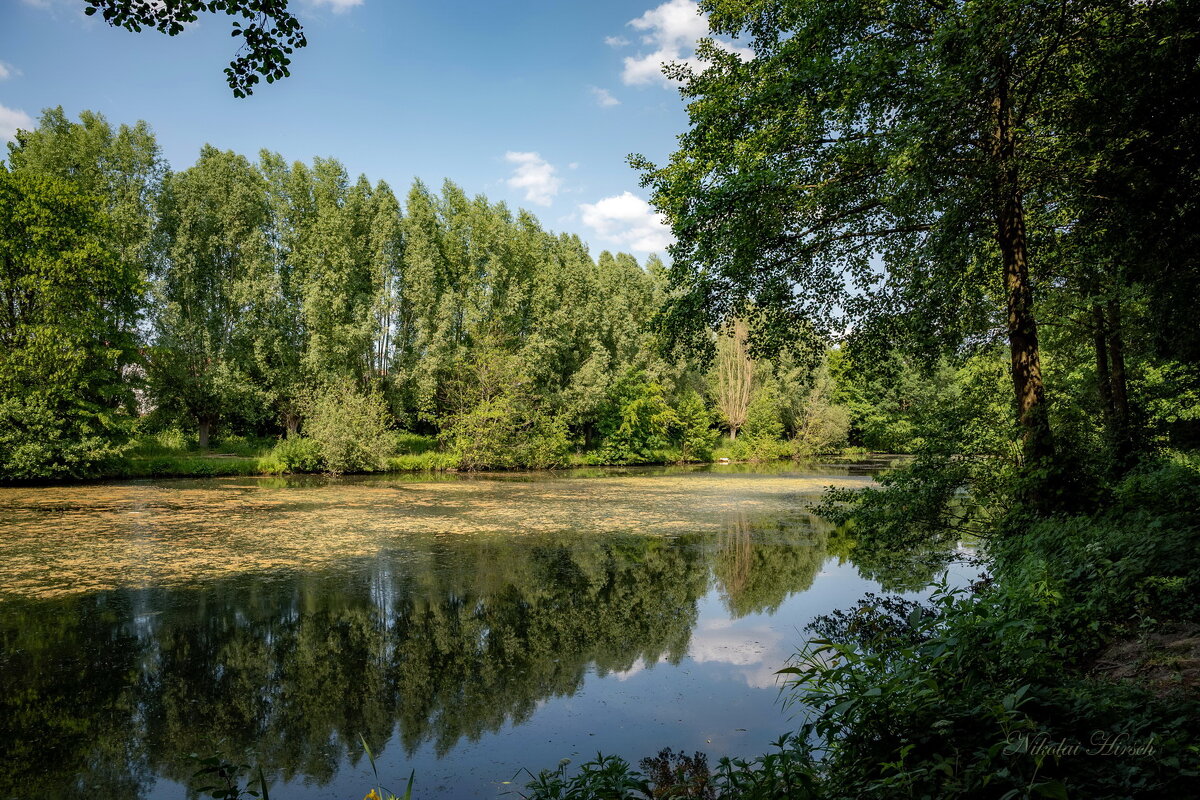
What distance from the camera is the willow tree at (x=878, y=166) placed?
5.16 m

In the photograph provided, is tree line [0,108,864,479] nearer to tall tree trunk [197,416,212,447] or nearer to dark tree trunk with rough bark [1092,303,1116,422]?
tall tree trunk [197,416,212,447]

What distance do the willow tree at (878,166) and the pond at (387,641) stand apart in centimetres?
389

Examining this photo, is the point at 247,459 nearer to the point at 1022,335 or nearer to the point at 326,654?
the point at 326,654

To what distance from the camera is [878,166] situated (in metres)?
6.50

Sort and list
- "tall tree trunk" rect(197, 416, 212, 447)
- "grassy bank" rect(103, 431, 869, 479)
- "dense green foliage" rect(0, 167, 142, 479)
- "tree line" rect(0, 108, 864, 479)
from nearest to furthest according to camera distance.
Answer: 1. "dense green foliage" rect(0, 167, 142, 479)
2. "tree line" rect(0, 108, 864, 479)
3. "grassy bank" rect(103, 431, 869, 479)
4. "tall tree trunk" rect(197, 416, 212, 447)

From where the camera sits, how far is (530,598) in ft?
27.3

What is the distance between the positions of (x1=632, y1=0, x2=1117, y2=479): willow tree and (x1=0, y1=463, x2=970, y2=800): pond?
12.8 feet

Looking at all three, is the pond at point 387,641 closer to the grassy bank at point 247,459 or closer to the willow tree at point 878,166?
the willow tree at point 878,166

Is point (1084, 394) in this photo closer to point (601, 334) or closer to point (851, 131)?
point (851, 131)

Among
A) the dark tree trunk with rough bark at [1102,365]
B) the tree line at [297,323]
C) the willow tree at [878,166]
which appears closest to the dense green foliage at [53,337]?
the tree line at [297,323]

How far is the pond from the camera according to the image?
450 centimetres

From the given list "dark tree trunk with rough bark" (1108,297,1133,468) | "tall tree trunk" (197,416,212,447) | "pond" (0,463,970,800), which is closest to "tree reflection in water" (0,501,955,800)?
"pond" (0,463,970,800)

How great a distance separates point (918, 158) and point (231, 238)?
1246 inches

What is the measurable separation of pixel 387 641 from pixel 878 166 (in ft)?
24.0
